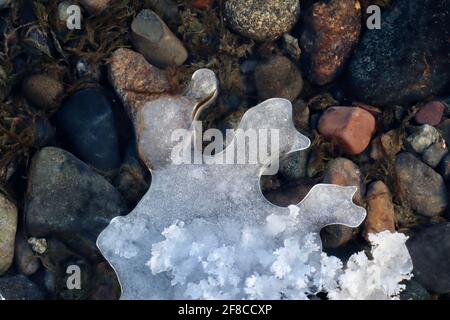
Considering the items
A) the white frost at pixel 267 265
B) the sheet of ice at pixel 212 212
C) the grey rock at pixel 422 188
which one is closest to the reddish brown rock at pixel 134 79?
the sheet of ice at pixel 212 212

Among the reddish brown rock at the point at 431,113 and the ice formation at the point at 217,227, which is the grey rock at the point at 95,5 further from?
the reddish brown rock at the point at 431,113

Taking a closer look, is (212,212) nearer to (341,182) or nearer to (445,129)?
(341,182)

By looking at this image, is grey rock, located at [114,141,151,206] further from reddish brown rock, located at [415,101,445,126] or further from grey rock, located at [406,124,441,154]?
reddish brown rock, located at [415,101,445,126]

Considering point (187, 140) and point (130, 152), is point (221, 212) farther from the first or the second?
point (130, 152)

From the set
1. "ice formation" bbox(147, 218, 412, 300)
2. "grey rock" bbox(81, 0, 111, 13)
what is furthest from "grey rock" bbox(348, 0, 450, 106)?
"grey rock" bbox(81, 0, 111, 13)

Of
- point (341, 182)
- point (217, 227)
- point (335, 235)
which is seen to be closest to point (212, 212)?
point (217, 227)
